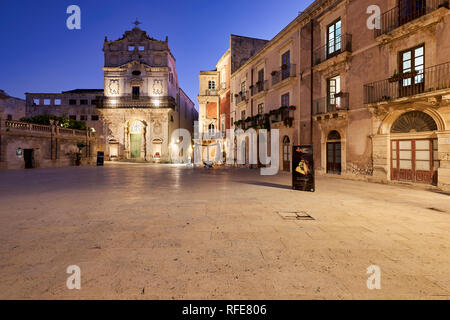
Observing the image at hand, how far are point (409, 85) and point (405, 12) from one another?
11.9 feet

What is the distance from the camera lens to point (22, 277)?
2.54 meters

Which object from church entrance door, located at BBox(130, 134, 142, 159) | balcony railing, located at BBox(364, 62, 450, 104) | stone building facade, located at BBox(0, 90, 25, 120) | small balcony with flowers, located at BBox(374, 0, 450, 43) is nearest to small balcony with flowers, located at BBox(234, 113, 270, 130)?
balcony railing, located at BBox(364, 62, 450, 104)

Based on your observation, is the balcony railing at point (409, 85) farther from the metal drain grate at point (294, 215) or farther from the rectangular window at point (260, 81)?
the rectangular window at point (260, 81)

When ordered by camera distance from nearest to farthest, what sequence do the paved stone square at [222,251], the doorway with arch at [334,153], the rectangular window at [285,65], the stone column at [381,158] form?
the paved stone square at [222,251]
the stone column at [381,158]
the doorway with arch at [334,153]
the rectangular window at [285,65]

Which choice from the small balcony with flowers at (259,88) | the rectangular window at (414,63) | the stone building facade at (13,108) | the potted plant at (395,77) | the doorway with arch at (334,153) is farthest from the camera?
the stone building facade at (13,108)

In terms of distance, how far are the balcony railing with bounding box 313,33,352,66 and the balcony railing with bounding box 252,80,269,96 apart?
567 cm

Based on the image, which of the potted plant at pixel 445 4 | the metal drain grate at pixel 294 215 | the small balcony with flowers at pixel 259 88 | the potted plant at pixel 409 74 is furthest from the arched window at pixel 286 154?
the metal drain grate at pixel 294 215

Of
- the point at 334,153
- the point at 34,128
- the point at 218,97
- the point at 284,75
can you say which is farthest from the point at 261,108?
the point at 34,128

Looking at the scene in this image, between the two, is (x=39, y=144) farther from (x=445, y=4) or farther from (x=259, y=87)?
(x=445, y=4)

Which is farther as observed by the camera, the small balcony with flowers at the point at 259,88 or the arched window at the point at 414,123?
the small balcony with flowers at the point at 259,88

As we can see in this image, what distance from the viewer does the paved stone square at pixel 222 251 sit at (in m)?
2.34

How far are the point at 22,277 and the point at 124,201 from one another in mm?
4162

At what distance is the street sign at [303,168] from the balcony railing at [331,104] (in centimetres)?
604

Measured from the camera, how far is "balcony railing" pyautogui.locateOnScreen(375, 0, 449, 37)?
9125 millimetres
